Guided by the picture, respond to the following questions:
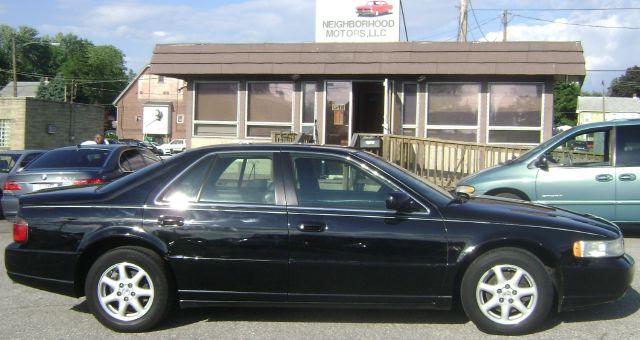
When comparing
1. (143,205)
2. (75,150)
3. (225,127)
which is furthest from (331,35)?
(143,205)

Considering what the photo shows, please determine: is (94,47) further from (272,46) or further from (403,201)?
(403,201)

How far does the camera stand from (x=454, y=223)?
4719mm

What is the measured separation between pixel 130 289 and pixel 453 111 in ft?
38.0

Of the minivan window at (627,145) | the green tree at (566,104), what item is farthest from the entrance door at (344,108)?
the green tree at (566,104)

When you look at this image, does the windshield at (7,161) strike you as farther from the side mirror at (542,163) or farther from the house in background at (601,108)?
the house in background at (601,108)

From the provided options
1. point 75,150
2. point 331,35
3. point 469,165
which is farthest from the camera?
point 331,35

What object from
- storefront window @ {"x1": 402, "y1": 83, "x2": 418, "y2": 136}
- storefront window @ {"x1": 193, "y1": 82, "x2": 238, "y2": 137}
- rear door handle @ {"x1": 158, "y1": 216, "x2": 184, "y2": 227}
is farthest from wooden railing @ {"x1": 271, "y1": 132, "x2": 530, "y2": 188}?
rear door handle @ {"x1": 158, "y1": 216, "x2": 184, "y2": 227}

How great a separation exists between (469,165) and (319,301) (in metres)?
8.16

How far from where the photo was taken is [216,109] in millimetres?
16359

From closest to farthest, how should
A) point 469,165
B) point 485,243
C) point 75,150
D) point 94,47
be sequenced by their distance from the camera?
point 485,243
point 75,150
point 469,165
point 94,47

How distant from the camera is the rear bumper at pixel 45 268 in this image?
16.0 ft

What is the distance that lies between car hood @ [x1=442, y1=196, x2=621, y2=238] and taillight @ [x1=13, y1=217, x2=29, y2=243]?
344 centimetres

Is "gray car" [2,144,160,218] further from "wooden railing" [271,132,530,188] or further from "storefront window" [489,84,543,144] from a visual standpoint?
"storefront window" [489,84,543,144]

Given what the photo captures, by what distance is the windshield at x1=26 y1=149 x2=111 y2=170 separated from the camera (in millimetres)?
10141
